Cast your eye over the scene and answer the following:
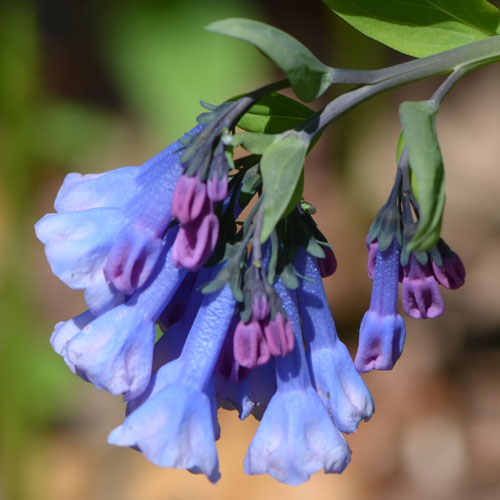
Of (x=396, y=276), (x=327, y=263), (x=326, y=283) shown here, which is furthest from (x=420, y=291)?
(x=326, y=283)

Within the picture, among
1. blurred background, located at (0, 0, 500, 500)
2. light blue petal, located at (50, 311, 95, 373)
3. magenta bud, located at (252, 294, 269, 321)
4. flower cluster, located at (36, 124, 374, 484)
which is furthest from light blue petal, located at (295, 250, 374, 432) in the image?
blurred background, located at (0, 0, 500, 500)

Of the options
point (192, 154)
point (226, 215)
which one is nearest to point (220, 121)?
point (192, 154)

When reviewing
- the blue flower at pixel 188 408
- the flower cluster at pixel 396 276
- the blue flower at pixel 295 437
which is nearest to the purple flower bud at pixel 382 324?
the flower cluster at pixel 396 276

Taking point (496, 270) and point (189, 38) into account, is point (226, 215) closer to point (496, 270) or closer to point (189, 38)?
point (189, 38)

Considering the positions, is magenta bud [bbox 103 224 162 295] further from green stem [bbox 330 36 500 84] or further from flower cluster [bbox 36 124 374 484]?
green stem [bbox 330 36 500 84]

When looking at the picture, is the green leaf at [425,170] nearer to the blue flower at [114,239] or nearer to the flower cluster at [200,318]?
the flower cluster at [200,318]
